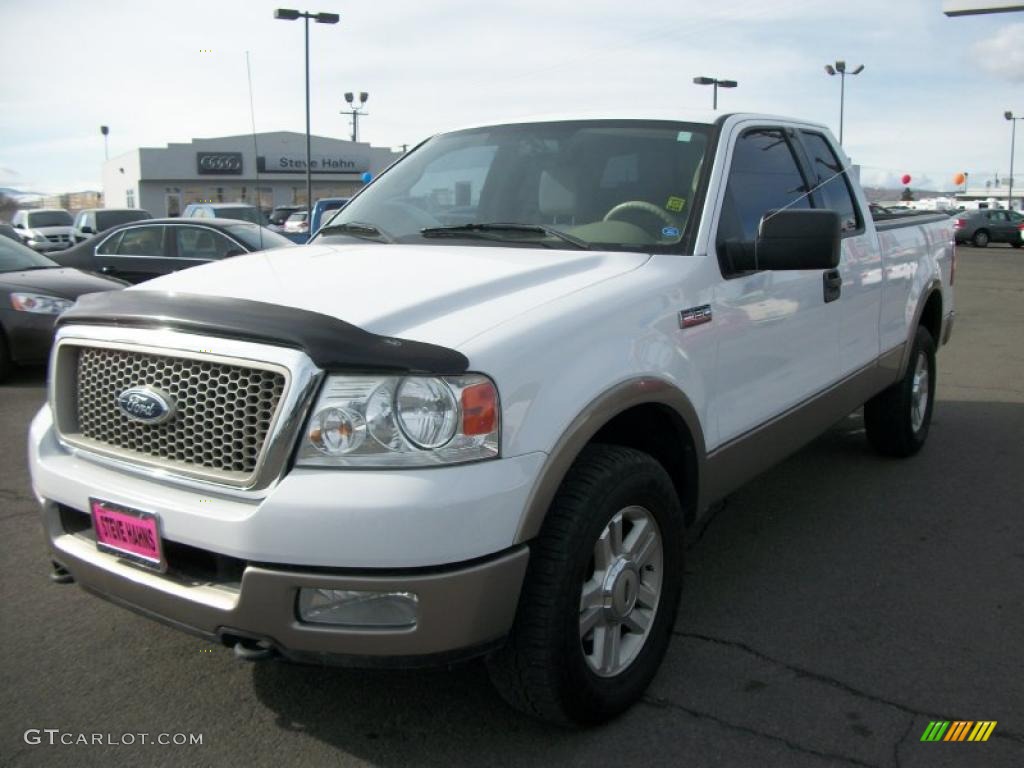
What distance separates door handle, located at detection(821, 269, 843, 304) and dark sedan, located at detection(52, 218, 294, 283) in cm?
730

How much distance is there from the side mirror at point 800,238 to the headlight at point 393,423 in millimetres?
1472

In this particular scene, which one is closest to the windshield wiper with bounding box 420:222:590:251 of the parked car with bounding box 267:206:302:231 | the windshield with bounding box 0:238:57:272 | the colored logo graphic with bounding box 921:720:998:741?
the colored logo graphic with bounding box 921:720:998:741

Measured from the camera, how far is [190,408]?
8.32 ft

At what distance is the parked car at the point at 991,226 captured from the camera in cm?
3678

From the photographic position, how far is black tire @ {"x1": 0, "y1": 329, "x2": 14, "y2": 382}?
319 inches

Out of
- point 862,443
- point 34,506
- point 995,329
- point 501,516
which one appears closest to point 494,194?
point 501,516

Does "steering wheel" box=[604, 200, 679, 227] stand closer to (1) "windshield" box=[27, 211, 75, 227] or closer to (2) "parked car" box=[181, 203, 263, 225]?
(2) "parked car" box=[181, 203, 263, 225]

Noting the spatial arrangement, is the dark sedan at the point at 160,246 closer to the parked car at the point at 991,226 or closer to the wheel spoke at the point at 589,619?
the wheel spoke at the point at 589,619

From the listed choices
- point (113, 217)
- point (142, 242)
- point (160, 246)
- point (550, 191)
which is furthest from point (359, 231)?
point (113, 217)

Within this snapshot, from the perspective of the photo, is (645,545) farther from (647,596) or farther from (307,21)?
(307,21)

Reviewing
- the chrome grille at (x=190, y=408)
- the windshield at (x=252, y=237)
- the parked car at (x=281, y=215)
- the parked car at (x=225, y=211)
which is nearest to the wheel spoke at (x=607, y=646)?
the chrome grille at (x=190, y=408)

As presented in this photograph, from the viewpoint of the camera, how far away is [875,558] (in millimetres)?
4266

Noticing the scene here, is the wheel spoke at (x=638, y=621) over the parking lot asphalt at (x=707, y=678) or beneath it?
over

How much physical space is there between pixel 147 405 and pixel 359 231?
5.03 ft
